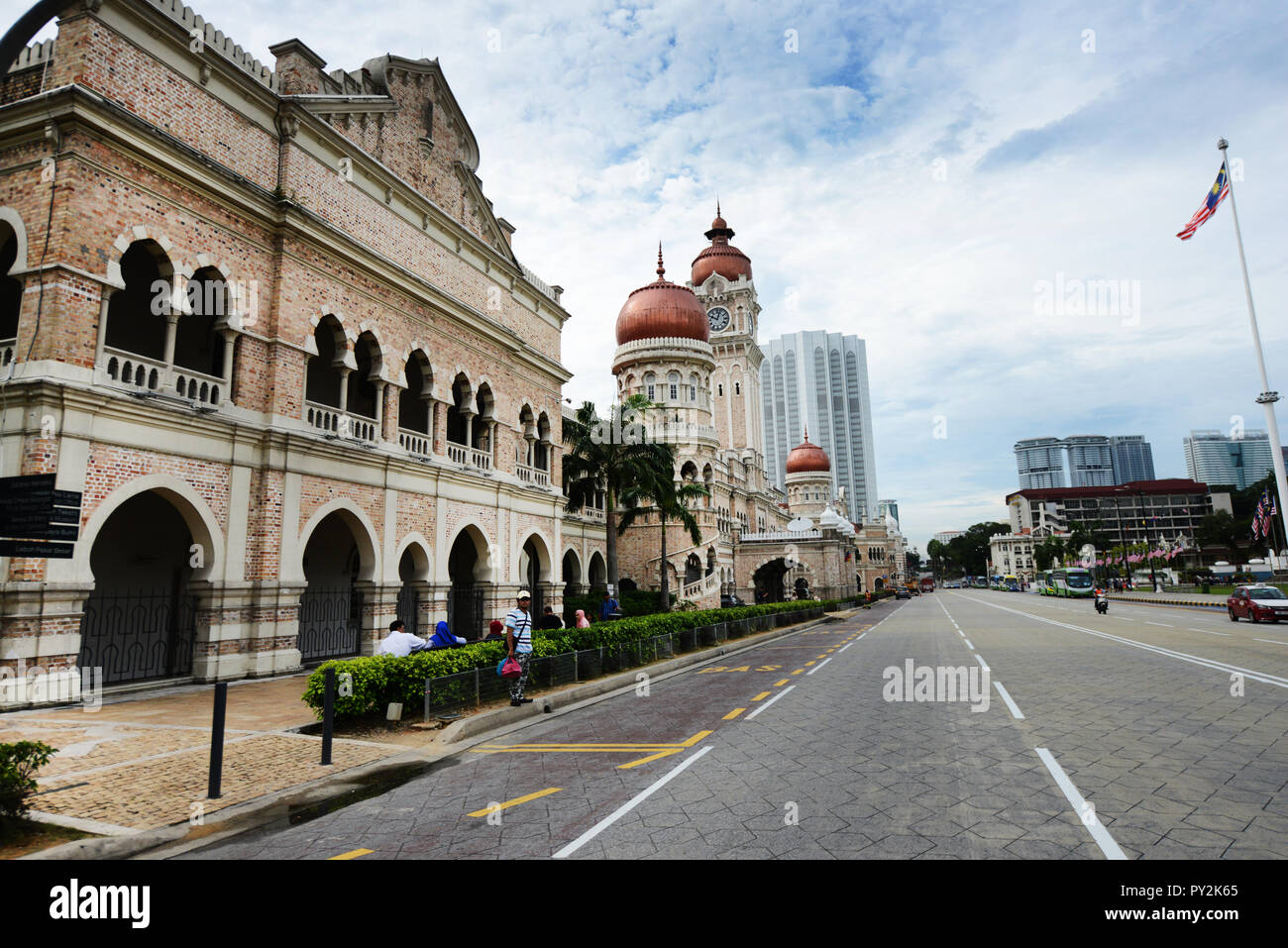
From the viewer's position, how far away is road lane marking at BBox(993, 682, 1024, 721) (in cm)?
935

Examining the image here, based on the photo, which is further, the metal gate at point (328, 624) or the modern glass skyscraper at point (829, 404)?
the modern glass skyscraper at point (829, 404)

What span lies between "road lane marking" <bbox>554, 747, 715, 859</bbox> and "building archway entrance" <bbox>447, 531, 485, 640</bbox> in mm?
15989

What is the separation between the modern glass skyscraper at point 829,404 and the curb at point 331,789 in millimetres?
156203

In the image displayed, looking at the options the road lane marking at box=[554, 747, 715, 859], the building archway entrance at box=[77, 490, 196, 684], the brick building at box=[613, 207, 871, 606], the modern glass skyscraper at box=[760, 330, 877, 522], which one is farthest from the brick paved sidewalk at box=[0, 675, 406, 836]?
the modern glass skyscraper at box=[760, 330, 877, 522]

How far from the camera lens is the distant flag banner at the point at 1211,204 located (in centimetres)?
2522

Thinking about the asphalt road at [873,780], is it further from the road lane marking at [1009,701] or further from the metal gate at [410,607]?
the metal gate at [410,607]

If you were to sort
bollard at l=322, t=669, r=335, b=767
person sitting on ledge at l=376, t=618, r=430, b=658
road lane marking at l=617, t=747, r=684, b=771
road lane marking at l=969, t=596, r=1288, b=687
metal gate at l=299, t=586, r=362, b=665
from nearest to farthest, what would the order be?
road lane marking at l=617, t=747, r=684, b=771
bollard at l=322, t=669, r=335, b=767
person sitting on ledge at l=376, t=618, r=430, b=658
road lane marking at l=969, t=596, r=1288, b=687
metal gate at l=299, t=586, r=362, b=665

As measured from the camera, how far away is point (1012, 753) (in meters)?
7.34

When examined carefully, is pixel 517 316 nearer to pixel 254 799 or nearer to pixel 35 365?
pixel 35 365

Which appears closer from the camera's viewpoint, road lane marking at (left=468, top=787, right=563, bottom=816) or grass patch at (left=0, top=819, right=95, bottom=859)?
grass patch at (left=0, top=819, right=95, bottom=859)

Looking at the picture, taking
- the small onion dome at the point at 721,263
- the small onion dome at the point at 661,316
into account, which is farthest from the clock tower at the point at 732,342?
the small onion dome at the point at 661,316

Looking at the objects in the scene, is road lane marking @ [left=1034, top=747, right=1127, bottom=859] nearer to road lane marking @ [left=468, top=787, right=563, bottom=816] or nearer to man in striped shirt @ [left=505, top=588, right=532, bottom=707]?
road lane marking @ [left=468, top=787, right=563, bottom=816]
